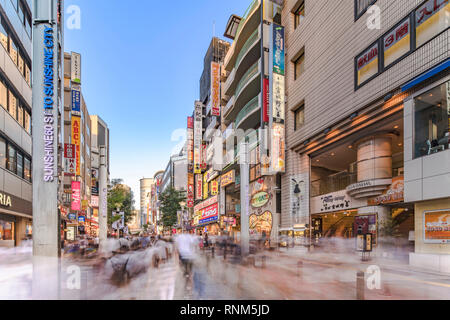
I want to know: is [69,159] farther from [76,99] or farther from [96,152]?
[96,152]

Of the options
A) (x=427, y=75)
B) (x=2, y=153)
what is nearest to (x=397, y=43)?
(x=427, y=75)

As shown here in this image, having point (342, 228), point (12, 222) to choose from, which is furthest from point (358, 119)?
point (12, 222)

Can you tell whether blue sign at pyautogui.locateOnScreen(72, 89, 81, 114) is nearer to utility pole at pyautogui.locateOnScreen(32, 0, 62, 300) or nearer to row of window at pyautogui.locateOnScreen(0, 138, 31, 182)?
row of window at pyautogui.locateOnScreen(0, 138, 31, 182)

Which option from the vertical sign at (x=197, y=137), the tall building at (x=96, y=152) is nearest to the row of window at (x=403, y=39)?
the vertical sign at (x=197, y=137)

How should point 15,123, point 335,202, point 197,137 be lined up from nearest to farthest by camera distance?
point 15,123 → point 335,202 → point 197,137

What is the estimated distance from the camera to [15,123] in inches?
844

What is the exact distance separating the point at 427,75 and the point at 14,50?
24213 mm

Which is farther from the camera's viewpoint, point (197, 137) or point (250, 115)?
point (197, 137)

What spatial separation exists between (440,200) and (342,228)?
1246 cm

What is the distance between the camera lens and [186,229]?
71.2m

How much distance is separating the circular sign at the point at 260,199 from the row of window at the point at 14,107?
65.7ft

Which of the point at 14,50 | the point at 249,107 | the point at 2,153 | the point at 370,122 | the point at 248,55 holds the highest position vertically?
the point at 248,55
